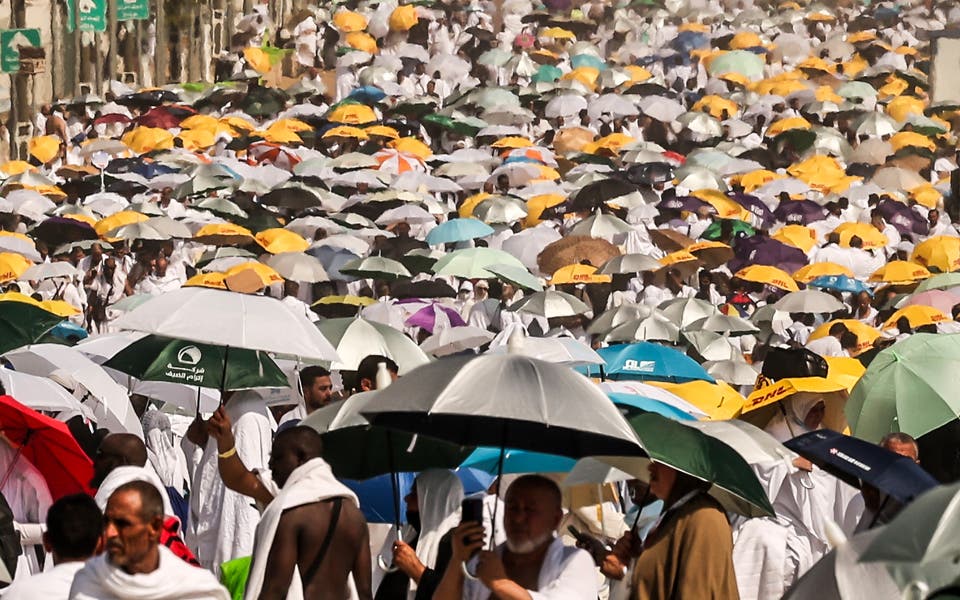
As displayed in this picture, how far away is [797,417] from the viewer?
941cm

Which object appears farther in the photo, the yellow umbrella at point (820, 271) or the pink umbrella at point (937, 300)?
the yellow umbrella at point (820, 271)

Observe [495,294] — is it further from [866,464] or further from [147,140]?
[147,140]

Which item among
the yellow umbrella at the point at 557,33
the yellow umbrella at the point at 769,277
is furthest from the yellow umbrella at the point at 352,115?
the yellow umbrella at the point at 769,277

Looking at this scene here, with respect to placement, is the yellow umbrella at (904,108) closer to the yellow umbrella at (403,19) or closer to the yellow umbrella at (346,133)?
the yellow umbrella at (346,133)

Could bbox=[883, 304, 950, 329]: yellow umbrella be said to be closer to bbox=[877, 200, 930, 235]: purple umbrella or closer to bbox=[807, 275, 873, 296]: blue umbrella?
bbox=[807, 275, 873, 296]: blue umbrella

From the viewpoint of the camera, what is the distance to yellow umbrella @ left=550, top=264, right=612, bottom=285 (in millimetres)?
19109

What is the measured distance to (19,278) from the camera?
20.0m

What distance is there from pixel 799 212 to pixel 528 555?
65.0ft

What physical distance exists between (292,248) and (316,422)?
12590 mm

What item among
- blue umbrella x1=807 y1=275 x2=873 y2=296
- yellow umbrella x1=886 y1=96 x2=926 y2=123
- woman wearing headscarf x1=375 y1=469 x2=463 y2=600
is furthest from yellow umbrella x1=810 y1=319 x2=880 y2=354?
yellow umbrella x1=886 y1=96 x2=926 y2=123

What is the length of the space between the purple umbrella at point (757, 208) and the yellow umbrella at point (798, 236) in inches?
86.9

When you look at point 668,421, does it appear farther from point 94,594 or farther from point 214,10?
point 214,10

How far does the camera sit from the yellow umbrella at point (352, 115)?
33469mm

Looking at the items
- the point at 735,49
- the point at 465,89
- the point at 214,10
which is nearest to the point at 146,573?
the point at 465,89
